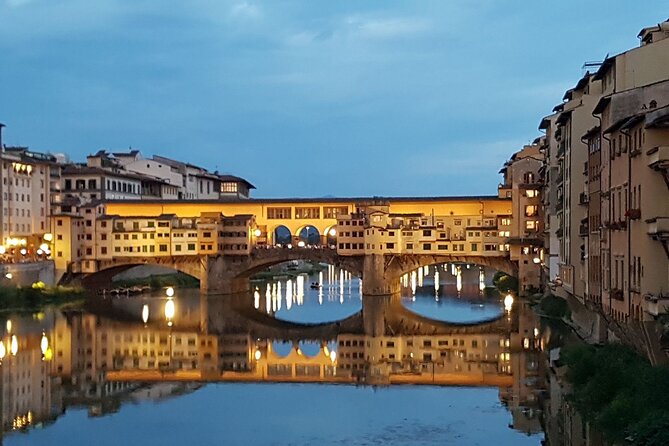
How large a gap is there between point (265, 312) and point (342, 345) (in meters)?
→ 10.1

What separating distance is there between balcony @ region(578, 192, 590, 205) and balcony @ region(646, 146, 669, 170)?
7371 mm

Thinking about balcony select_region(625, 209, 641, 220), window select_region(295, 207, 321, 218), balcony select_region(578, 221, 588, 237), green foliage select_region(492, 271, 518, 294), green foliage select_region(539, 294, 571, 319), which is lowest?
green foliage select_region(492, 271, 518, 294)

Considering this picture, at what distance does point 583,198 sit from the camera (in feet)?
70.5

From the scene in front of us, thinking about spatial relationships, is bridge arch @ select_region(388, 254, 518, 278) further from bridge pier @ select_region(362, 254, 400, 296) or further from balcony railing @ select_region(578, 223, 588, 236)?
balcony railing @ select_region(578, 223, 588, 236)

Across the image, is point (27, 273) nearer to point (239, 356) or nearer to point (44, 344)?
point (44, 344)

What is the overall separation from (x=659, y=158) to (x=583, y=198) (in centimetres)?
900

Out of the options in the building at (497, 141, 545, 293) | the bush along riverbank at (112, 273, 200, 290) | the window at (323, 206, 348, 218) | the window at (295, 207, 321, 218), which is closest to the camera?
the building at (497, 141, 545, 293)

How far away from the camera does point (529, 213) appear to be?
39.3m

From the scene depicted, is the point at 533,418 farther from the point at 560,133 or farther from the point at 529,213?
the point at 529,213

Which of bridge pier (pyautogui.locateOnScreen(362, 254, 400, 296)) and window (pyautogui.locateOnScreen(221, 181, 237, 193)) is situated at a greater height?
window (pyautogui.locateOnScreen(221, 181, 237, 193))

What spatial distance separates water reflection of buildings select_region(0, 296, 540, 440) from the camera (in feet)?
63.9

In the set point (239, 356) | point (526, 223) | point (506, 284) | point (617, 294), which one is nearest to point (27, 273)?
point (239, 356)

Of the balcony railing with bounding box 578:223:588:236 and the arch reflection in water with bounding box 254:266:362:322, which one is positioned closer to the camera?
the balcony railing with bounding box 578:223:588:236

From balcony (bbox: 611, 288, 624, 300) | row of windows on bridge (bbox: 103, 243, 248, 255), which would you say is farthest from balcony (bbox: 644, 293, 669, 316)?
row of windows on bridge (bbox: 103, 243, 248, 255)
